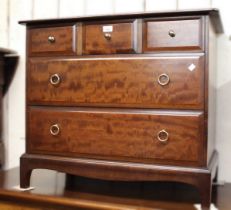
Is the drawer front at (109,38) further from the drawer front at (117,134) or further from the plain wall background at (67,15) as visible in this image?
the plain wall background at (67,15)

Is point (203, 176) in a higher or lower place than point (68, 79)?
lower

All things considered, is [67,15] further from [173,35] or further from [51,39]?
[173,35]

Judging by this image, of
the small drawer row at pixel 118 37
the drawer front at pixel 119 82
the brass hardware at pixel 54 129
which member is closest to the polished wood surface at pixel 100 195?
the brass hardware at pixel 54 129

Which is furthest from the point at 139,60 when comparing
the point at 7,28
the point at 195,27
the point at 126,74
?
the point at 7,28

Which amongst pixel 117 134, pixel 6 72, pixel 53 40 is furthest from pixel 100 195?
pixel 6 72

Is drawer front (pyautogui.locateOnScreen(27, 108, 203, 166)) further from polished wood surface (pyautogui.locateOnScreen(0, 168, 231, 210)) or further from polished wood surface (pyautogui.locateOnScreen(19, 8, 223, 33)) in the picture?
polished wood surface (pyautogui.locateOnScreen(19, 8, 223, 33))

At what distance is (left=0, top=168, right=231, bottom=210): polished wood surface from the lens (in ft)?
4.15

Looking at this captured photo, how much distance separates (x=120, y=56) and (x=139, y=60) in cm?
7

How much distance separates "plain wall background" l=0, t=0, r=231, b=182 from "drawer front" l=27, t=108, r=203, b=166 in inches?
19.0

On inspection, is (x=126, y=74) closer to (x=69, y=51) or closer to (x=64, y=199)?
(x=69, y=51)

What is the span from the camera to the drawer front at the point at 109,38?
1.25 meters

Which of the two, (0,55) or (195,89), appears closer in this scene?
(195,89)

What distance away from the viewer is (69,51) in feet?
4.36

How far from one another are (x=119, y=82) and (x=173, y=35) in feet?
0.83
